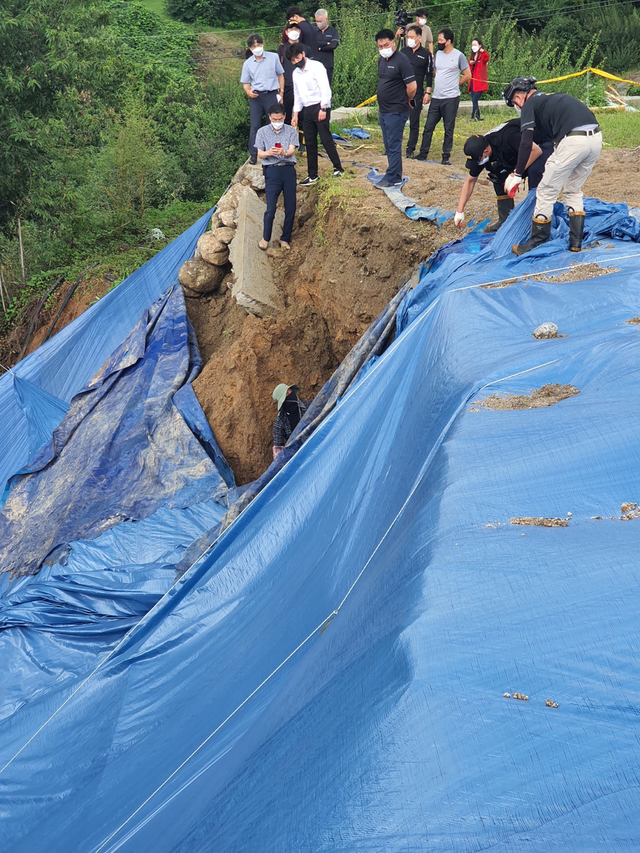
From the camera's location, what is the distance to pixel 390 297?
6586mm

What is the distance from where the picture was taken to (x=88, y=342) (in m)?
8.21

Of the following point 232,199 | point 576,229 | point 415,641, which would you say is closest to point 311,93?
point 232,199

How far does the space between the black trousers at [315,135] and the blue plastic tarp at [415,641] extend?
11.3 ft

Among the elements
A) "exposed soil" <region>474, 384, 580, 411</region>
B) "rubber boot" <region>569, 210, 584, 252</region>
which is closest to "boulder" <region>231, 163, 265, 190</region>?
"rubber boot" <region>569, 210, 584, 252</region>

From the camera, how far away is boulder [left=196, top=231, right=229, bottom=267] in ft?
25.6

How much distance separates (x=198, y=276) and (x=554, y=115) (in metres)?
4.05

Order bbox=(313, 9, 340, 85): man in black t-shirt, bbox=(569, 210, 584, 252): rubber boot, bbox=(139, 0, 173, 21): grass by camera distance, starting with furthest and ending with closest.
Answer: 1. bbox=(139, 0, 173, 21): grass
2. bbox=(313, 9, 340, 85): man in black t-shirt
3. bbox=(569, 210, 584, 252): rubber boot

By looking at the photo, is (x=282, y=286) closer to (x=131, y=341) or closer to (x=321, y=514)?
(x=131, y=341)

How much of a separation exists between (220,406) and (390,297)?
179 cm

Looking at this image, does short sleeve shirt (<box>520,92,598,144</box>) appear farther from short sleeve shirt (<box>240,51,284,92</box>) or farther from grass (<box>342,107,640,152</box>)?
grass (<box>342,107,640,152</box>)

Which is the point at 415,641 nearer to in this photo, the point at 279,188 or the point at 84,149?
the point at 279,188

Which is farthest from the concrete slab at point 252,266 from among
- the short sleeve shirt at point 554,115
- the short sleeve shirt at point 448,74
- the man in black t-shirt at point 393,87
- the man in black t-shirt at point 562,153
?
the short sleeve shirt at point 554,115

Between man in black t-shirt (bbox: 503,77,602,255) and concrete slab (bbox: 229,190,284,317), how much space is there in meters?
2.85

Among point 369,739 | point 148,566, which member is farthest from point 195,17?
point 369,739
